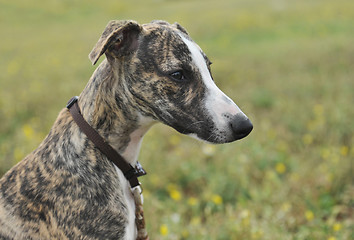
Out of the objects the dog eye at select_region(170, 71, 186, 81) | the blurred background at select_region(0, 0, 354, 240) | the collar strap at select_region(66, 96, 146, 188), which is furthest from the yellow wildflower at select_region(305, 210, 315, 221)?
the dog eye at select_region(170, 71, 186, 81)

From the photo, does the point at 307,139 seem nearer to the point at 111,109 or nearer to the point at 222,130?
the point at 222,130

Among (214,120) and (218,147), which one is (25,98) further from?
(214,120)

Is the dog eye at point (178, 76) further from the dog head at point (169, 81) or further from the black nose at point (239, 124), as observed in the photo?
the black nose at point (239, 124)

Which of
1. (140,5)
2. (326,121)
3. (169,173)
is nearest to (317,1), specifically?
(140,5)

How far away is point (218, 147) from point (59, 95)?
11.8 ft

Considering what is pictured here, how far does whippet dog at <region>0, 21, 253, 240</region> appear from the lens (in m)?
2.24

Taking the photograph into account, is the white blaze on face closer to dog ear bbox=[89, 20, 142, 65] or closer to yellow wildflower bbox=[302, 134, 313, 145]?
dog ear bbox=[89, 20, 142, 65]

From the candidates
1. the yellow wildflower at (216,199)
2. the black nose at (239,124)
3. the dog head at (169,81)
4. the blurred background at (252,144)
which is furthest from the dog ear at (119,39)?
the yellow wildflower at (216,199)

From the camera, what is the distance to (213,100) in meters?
2.32

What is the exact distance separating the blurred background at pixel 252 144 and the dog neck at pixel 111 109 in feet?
4.13

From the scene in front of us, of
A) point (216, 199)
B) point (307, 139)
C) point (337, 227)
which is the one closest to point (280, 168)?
point (307, 139)

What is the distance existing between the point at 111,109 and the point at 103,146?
0.24 m

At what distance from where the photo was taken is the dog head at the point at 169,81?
233 centimetres

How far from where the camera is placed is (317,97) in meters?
6.70
